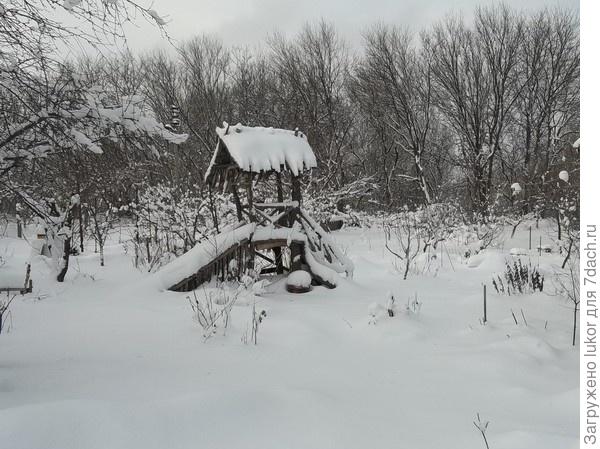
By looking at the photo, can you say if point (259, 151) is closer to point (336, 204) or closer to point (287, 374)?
point (287, 374)

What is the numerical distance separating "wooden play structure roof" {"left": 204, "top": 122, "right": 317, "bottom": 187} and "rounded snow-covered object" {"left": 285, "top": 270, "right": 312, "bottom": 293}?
1.84m

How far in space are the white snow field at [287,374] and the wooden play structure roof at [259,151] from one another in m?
2.33

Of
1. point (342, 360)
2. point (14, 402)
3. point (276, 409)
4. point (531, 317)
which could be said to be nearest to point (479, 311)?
point (531, 317)

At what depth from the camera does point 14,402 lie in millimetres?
2760

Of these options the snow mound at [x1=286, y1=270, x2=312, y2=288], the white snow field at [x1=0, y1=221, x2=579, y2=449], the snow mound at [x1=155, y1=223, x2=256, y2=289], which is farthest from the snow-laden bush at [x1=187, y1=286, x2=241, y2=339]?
the snow mound at [x1=286, y1=270, x2=312, y2=288]

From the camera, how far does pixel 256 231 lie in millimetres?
7762

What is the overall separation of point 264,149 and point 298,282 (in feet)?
8.00

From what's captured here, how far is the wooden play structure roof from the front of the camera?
7145 mm

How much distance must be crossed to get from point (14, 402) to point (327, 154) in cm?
1938

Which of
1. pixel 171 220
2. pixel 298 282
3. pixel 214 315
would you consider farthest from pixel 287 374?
pixel 171 220

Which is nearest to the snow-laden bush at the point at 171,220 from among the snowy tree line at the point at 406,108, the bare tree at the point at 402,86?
the snowy tree line at the point at 406,108

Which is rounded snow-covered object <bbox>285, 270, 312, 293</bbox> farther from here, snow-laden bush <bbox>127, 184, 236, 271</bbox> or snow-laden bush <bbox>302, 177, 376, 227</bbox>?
snow-laden bush <bbox>302, 177, 376, 227</bbox>

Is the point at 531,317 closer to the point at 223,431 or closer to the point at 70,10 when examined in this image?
the point at 223,431

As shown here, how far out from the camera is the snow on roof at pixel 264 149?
23.4ft
